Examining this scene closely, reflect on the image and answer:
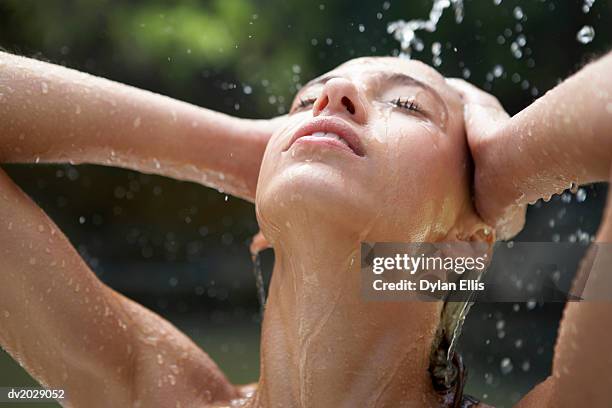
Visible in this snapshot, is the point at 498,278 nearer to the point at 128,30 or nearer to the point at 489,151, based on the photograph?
the point at 489,151

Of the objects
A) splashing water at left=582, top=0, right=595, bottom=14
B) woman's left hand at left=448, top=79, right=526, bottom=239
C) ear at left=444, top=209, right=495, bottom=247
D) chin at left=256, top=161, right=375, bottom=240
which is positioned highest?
splashing water at left=582, top=0, right=595, bottom=14

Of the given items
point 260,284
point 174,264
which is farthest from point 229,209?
point 260,284

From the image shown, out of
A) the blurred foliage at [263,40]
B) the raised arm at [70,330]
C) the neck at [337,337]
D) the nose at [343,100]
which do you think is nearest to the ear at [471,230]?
the neck at [337,337]

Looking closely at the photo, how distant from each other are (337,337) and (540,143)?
335 mm

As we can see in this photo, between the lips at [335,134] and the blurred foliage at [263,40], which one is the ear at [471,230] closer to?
the lips at [335,134]

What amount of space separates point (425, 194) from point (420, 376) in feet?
0.79

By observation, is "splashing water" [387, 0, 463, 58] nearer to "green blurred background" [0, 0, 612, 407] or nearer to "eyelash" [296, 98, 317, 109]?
"green blurred background" [0, 0, 612, 407]

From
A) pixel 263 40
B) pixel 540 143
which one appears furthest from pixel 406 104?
pixel 263 40

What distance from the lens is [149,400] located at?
109cm

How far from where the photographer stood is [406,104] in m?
1.02

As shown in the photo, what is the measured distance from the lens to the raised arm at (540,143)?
73 centimetres

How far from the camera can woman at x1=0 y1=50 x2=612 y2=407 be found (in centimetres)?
92

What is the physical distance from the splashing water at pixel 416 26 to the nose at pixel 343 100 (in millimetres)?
1408

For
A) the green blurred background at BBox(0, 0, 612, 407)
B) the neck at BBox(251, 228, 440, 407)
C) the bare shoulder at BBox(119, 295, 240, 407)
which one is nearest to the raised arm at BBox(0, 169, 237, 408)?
the bare shoulder at BBox(119, 295, 240, 407)
